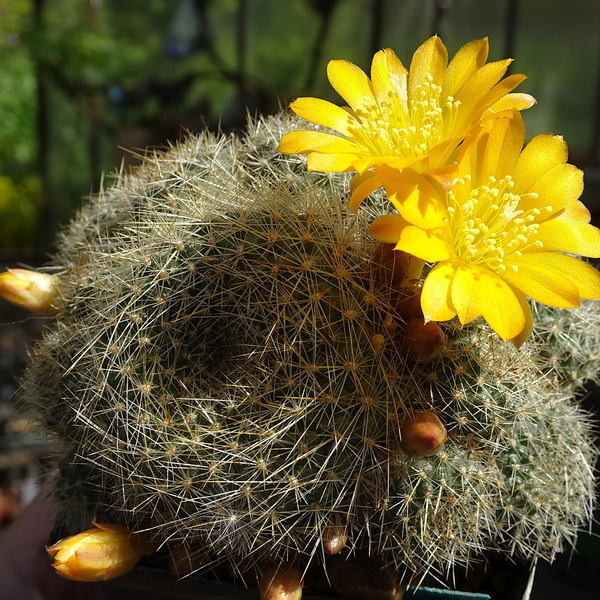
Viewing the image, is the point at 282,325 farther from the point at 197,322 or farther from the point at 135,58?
the point at 135,58

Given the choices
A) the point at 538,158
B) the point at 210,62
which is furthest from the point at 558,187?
the point at 210,62

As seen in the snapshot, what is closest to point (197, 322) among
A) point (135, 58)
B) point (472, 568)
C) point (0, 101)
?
point (472, 568)

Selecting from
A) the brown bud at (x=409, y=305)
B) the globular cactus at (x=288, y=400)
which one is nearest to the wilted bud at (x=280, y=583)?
the globular cactus at (x=288, y=400)

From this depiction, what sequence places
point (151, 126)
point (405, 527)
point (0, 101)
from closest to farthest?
point (405, 527) < point (151, 126) < point (0, 101)

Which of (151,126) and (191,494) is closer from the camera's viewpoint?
(191,494)

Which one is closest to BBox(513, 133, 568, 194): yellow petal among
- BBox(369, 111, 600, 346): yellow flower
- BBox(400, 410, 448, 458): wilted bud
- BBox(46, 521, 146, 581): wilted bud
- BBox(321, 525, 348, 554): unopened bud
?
BBox(369, 111, 600, 346): yellow flower

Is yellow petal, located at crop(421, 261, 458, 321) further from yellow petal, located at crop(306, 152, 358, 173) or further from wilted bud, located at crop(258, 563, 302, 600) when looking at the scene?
wilted bud, located at crop(258, 563, 302, 600)

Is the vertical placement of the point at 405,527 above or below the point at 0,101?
above

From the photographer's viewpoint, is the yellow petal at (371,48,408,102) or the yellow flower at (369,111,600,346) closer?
the yellow flower at (369,111,600,346)
